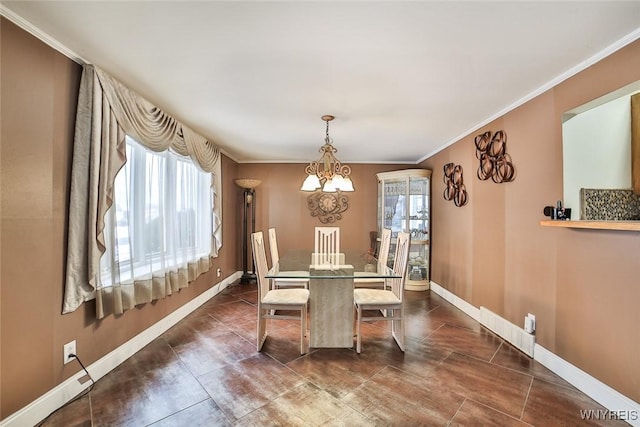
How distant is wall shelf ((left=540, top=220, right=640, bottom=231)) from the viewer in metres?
1.58

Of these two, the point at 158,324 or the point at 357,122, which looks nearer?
the point at 158,324

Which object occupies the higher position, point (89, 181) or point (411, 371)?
point (89, 181)

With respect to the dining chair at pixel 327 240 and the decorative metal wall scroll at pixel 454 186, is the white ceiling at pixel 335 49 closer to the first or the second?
the decorative metal wall scroll at pixel 454 186

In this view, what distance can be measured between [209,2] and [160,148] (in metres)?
1.67

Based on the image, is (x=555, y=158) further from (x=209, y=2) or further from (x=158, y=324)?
(x=158, y=324)

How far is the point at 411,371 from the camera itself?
7.30 feet

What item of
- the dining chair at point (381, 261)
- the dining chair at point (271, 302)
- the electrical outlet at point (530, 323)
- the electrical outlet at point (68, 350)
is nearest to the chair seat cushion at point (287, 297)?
the dining chair at point (271, 302)

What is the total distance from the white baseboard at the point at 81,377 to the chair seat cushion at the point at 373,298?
2.00m

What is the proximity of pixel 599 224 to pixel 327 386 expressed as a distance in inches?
82.2

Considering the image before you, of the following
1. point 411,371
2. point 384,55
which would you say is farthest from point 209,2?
point 411,371

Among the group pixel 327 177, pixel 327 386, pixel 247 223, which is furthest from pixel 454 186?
pixel 247 223

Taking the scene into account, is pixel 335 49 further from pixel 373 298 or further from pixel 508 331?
pixel 508 331

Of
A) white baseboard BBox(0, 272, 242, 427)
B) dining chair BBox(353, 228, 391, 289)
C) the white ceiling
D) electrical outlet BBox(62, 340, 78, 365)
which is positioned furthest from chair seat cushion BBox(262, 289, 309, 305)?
the white ceiling

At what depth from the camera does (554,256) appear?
222cm
